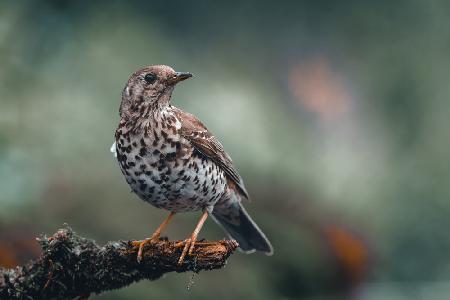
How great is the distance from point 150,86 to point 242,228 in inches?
70.0

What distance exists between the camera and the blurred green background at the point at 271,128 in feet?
29.0

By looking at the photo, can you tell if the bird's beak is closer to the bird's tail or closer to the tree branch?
the tree branch

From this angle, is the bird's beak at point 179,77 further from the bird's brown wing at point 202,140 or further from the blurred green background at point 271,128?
the blurred green background at point 271,128

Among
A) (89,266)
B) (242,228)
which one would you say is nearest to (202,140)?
(242,228)

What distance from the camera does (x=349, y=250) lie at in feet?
36.0

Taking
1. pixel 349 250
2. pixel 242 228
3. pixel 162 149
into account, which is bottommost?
pixel 162 149

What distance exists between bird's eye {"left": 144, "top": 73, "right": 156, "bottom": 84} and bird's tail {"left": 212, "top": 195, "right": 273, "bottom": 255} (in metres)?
1.44

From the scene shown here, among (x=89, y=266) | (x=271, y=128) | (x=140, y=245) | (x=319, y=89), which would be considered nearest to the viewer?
(x=89, y=266)

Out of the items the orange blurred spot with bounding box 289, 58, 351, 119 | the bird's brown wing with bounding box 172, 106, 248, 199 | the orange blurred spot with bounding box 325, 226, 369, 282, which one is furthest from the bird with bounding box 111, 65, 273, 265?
the orange blurred spot with bounding box 289, 58, 351, 119

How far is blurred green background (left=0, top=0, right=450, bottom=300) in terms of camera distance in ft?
29.0

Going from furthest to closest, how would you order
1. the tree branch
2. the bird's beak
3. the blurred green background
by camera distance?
the blurred green background
the bird's beak
the tree branch

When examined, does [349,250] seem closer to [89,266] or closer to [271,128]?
[271,128]

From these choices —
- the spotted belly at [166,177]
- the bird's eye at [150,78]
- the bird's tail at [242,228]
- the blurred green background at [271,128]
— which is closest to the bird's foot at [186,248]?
the spotted belly at [166,177]

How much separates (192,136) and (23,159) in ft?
15.6
